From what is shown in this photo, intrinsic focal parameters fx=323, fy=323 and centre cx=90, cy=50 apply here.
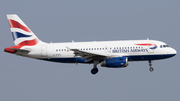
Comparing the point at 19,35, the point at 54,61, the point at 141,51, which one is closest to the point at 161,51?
the point at 141,51

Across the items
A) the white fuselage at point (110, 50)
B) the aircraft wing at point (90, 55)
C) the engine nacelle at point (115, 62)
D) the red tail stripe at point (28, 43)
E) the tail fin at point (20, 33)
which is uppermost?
the tail fin at point (20, 33)

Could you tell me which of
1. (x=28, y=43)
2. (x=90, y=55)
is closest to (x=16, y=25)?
(x=28, y=43)

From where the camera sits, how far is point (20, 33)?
48844 millimetres

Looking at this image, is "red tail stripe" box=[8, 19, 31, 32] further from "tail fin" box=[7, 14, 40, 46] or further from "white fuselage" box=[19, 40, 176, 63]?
"white fuselage" box=[19, 40, 176, 63]

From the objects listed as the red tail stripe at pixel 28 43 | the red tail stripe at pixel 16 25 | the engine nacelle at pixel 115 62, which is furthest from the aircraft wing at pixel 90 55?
the red tail stripe at pixel 16 25

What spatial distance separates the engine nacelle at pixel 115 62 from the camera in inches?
1746

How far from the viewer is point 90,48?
152ft

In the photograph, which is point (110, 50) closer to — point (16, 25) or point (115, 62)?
point (115, 62)

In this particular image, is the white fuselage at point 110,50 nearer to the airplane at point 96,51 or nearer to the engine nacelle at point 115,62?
the airplane at point 96,51

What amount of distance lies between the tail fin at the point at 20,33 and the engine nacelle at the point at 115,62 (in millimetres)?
11310

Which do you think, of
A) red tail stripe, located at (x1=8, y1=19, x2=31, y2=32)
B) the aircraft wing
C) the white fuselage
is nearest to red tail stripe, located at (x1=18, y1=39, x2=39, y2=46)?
the white fuselage

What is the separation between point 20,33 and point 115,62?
1526 centimetres

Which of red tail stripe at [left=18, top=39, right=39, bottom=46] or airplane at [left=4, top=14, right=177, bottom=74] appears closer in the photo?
airplane at [left=4, top=14, right=177, bottom=74]

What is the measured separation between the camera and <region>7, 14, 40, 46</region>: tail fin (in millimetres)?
48562
